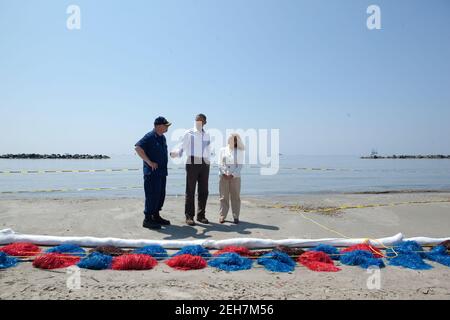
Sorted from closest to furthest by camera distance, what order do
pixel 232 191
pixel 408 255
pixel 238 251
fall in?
pixel 408 255 → pixel 238 251 → pixel 232 191

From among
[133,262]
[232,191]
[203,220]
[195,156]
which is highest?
[195,156]

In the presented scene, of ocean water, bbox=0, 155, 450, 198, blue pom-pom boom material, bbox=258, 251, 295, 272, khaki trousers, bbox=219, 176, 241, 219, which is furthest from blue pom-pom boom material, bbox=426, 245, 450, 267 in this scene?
ocean water, bbox=0, 155, 450, 198

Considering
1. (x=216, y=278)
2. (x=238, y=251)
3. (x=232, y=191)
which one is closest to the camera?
(x=216, y=278)

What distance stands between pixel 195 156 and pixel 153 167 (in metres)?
0.86

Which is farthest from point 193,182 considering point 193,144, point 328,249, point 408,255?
point 408,255

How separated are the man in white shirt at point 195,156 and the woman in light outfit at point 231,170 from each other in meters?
0.33

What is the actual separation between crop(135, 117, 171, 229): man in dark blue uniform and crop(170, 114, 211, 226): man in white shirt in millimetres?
324

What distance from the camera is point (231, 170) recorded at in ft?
20.6

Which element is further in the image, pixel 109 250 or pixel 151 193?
pixel 151 193

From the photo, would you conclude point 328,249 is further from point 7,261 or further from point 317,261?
point 7,261

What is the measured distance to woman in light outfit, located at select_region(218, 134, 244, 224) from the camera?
6270 mm

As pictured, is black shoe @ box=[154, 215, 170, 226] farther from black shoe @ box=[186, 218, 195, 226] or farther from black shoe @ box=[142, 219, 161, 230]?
black shoe @ box=[186, 218, 195, 226]
